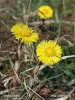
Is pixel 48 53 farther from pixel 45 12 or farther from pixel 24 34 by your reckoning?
pixel 45 12

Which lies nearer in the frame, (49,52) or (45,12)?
(49,52)

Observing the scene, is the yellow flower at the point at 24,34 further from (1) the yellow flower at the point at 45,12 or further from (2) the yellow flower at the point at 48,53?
(1) the yellow flower at the point at 45,12

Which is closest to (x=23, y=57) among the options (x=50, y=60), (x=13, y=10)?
(x=50, y=60)

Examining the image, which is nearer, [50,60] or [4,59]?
[50,60]

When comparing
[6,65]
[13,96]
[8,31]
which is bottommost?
[13,96]

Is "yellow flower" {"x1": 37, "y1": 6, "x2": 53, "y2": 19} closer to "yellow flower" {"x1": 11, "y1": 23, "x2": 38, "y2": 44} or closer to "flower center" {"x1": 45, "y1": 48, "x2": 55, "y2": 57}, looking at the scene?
"yellow flower" {"x1": 11, "y1": 23, "x2": 38, "y2": 44}

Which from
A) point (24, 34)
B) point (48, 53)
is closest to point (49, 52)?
point (48, 53)

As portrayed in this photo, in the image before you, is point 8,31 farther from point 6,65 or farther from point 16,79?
point 16,79

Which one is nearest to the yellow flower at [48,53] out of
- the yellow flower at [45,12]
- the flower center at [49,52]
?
the flower center at [49,52]
